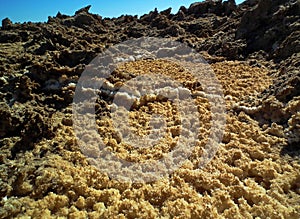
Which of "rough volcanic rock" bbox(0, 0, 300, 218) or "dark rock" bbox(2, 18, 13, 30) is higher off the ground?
"dark rock" bbox(2, 18, 13, 30)

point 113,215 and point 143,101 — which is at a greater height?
point 143,101

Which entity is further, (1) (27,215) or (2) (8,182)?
(2) (8,182)

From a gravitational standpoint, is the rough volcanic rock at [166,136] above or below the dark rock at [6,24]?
below

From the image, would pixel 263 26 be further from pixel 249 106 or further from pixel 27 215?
pixel 27 215

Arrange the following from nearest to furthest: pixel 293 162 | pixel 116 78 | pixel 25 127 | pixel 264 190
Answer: pixel 264 190 → pixel 293 162 → pixel 25 127 → pixel 116 78

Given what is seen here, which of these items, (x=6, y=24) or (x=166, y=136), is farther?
(x=6, y=24)

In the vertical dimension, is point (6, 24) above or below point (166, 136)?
above

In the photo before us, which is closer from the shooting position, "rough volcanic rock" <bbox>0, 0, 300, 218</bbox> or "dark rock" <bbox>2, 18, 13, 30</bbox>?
"rough volcanic rock" <bbox>0, 0, 300, 218</bbox>

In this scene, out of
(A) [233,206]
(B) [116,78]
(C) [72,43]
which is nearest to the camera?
(A) [233,206]

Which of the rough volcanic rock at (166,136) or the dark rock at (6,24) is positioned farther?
the dark rock at (6,24)

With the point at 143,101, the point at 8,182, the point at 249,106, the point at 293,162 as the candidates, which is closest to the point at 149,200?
the point at 8,182

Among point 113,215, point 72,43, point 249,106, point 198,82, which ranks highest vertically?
point 72,43
